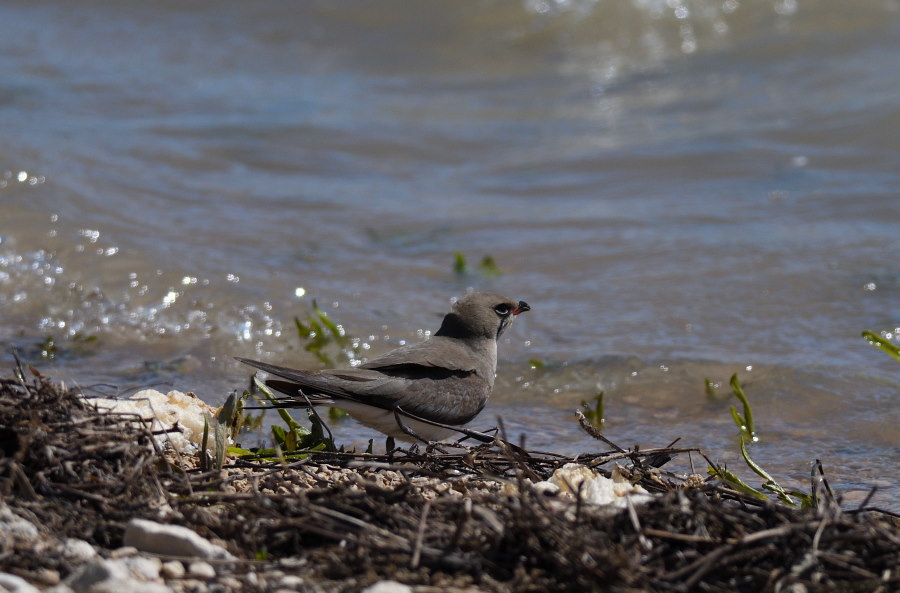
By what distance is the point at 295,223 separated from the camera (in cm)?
1053

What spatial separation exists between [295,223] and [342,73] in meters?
6.78

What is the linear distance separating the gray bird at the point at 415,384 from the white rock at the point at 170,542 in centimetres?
132

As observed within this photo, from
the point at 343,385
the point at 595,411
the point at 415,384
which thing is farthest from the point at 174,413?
the point at 595,411

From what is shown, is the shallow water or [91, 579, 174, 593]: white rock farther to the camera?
the shallow water

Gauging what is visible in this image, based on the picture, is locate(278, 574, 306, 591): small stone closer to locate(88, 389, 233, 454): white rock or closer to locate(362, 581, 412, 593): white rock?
locate(362, 581, 412, 593): white rock

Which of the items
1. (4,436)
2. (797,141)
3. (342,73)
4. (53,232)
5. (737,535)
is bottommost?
(737,535)

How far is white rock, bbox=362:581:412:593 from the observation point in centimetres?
310

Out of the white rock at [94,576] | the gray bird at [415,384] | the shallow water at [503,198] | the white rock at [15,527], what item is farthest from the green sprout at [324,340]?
the white rock at [94,576]

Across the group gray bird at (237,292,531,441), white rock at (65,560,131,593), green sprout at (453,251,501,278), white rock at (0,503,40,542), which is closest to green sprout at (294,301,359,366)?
gray bird at (237,292,531,441)

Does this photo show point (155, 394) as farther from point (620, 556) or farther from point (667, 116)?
point (667, 116)

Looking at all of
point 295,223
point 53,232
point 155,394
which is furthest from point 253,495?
point 295,223

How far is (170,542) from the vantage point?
3.37 meters

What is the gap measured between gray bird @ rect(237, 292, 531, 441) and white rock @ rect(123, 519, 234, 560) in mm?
1316

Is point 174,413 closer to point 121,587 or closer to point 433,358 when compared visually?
point 433,358
